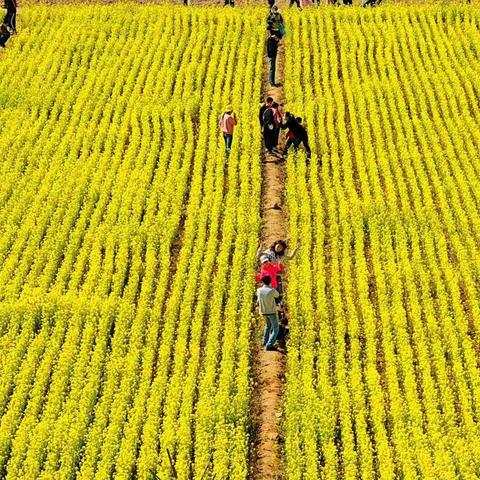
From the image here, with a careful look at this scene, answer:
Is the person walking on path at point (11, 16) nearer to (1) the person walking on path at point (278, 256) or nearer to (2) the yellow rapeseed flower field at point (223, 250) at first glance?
(2) the yellow rapeseed flower field at point (223, 250)

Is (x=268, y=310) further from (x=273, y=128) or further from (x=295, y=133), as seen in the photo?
(x=273, y=128)

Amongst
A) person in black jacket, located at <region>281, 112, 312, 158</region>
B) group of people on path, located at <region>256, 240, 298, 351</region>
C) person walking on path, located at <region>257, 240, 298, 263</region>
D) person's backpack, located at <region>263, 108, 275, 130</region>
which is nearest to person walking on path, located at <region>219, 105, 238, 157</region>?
person's backpack, located at <region>263, 108, 275, 130</region>

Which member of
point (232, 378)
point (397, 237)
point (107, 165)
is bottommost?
point (232, 378)

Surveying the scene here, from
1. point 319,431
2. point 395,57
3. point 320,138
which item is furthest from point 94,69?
point 319,431

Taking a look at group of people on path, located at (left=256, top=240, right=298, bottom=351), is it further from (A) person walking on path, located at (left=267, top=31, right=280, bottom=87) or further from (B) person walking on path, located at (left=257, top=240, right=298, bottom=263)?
(A) person walking on path, located at (left=267, top=31, right=280, bottom=87)

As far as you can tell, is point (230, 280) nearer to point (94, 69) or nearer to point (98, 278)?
point (98, 278)

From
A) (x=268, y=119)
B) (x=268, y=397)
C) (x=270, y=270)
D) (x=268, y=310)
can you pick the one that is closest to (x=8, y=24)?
(x=268, y=119)
